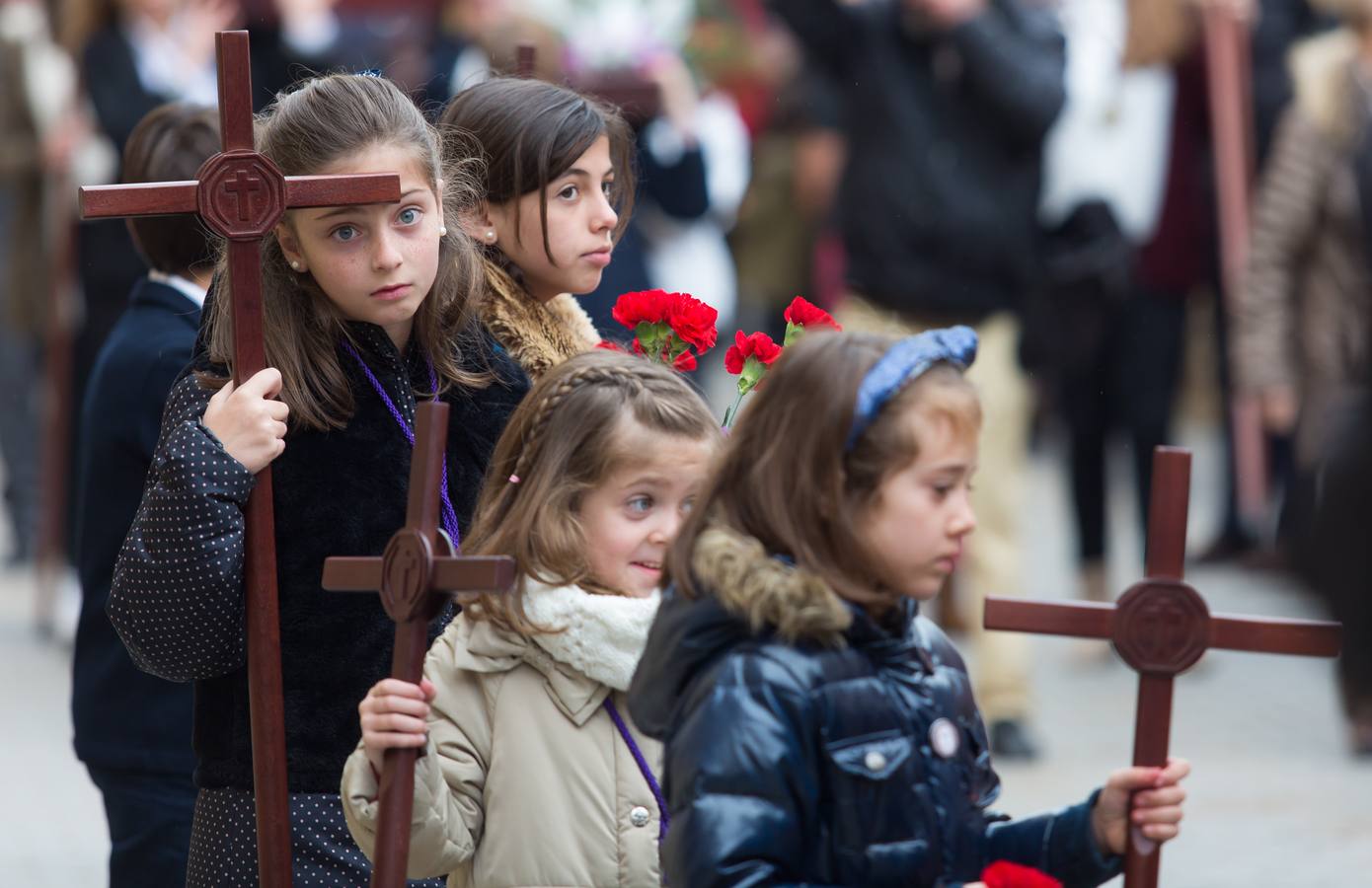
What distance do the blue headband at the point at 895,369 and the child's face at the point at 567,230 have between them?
3.57 feet

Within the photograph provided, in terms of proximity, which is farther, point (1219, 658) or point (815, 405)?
point (1219, 658)

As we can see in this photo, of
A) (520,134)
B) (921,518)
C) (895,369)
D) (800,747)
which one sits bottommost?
(800,747)

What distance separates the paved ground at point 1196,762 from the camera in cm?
574

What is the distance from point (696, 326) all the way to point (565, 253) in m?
0.39

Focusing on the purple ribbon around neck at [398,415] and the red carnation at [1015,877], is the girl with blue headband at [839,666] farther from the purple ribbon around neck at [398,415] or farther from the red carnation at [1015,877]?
the purple ribbon around neck at [398,415]

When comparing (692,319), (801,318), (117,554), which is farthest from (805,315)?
(117,554)

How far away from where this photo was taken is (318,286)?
10.3 feet

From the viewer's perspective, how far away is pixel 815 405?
2475 mm

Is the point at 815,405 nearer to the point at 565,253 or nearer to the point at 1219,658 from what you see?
the point at 565,253

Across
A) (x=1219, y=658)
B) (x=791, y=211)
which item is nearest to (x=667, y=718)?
(x=1219, y=658)

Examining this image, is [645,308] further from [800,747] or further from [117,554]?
[117,554]

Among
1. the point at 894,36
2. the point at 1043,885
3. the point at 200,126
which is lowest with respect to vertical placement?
the point at 1043,885

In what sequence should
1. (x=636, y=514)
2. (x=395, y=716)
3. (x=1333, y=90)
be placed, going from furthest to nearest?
(x=1333, y=90)
(x=636, y=514)
(x=395, y=716)

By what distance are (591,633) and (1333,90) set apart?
480cm
